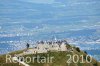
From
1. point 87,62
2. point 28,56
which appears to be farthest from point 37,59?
point 87,62

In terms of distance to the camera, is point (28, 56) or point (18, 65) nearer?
point (18, 65)

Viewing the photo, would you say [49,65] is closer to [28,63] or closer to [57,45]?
[28,63]

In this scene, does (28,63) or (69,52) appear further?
(69,52)

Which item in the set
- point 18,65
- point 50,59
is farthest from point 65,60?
point 18,65

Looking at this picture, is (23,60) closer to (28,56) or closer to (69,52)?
(28,56)

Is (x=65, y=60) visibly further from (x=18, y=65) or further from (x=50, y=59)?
(x=18, y=65)

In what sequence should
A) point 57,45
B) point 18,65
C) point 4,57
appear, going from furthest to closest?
point 57,45 < point 4,57 < point 18,65

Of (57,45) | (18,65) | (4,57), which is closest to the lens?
(18,65)

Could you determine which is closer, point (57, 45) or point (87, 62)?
point (87, 62)
